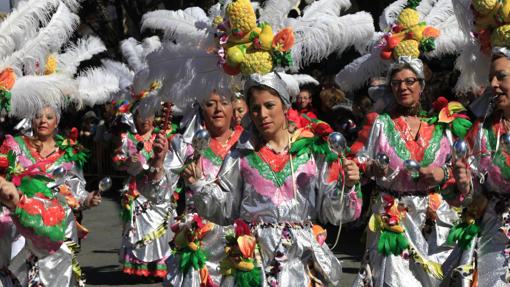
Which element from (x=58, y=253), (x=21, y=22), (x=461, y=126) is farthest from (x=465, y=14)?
(x=58, y=253)

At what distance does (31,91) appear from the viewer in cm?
604

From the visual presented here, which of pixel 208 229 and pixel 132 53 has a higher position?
pixel 132 53

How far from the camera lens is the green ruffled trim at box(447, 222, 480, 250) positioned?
523cm

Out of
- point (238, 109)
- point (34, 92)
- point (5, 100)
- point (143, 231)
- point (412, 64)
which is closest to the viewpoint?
point (5, 100)

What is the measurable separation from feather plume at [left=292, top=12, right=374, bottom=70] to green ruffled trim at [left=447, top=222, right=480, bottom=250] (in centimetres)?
123

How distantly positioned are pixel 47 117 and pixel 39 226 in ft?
8.25

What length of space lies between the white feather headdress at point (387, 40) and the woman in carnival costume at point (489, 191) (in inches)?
78.1

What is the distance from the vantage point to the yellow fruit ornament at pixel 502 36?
5234 mm

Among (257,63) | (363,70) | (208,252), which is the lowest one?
(208,252)

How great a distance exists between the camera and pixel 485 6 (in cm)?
531

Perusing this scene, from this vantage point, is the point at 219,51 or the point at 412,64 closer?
the point at 219,51

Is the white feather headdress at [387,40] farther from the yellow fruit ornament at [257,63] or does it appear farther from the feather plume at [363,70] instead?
the yellow fruit ornament at [257,63]

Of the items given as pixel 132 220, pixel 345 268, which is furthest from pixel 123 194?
pixel 345 268

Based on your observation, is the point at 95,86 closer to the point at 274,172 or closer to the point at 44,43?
the point at 44,43
